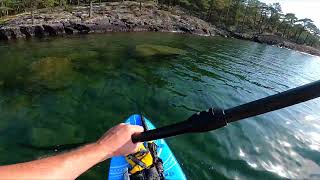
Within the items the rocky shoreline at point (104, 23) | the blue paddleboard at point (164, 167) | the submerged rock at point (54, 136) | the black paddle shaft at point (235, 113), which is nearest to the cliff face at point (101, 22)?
the rocky shoreline at point (104, 23)

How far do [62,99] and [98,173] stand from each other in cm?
758

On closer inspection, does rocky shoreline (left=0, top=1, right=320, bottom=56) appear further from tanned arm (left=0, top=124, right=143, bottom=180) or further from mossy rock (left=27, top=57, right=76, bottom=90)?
tanned arm (left=0, top=124, right=143, bottom=180)

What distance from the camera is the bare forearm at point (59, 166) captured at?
1.95m

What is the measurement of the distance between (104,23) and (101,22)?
0.58m

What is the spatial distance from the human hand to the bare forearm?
47mm

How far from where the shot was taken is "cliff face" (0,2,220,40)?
136ft

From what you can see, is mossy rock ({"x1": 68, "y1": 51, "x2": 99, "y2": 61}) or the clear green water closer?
the clear green water

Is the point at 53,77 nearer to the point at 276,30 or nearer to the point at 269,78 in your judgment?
the point at 269,78

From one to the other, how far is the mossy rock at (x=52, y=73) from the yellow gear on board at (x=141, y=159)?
40.5ft

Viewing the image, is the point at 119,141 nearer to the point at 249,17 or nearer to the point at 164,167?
the point at 164,167

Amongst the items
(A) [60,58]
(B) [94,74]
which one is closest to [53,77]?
(B) [94,74]

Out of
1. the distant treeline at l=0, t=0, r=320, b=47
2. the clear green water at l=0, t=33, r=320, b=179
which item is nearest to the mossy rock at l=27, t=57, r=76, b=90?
the clear green water at l=0, t=33, r=320, b=179

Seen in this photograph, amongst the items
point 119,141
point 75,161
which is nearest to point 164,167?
point 119,141

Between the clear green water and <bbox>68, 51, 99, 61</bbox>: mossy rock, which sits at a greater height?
the clear green water
